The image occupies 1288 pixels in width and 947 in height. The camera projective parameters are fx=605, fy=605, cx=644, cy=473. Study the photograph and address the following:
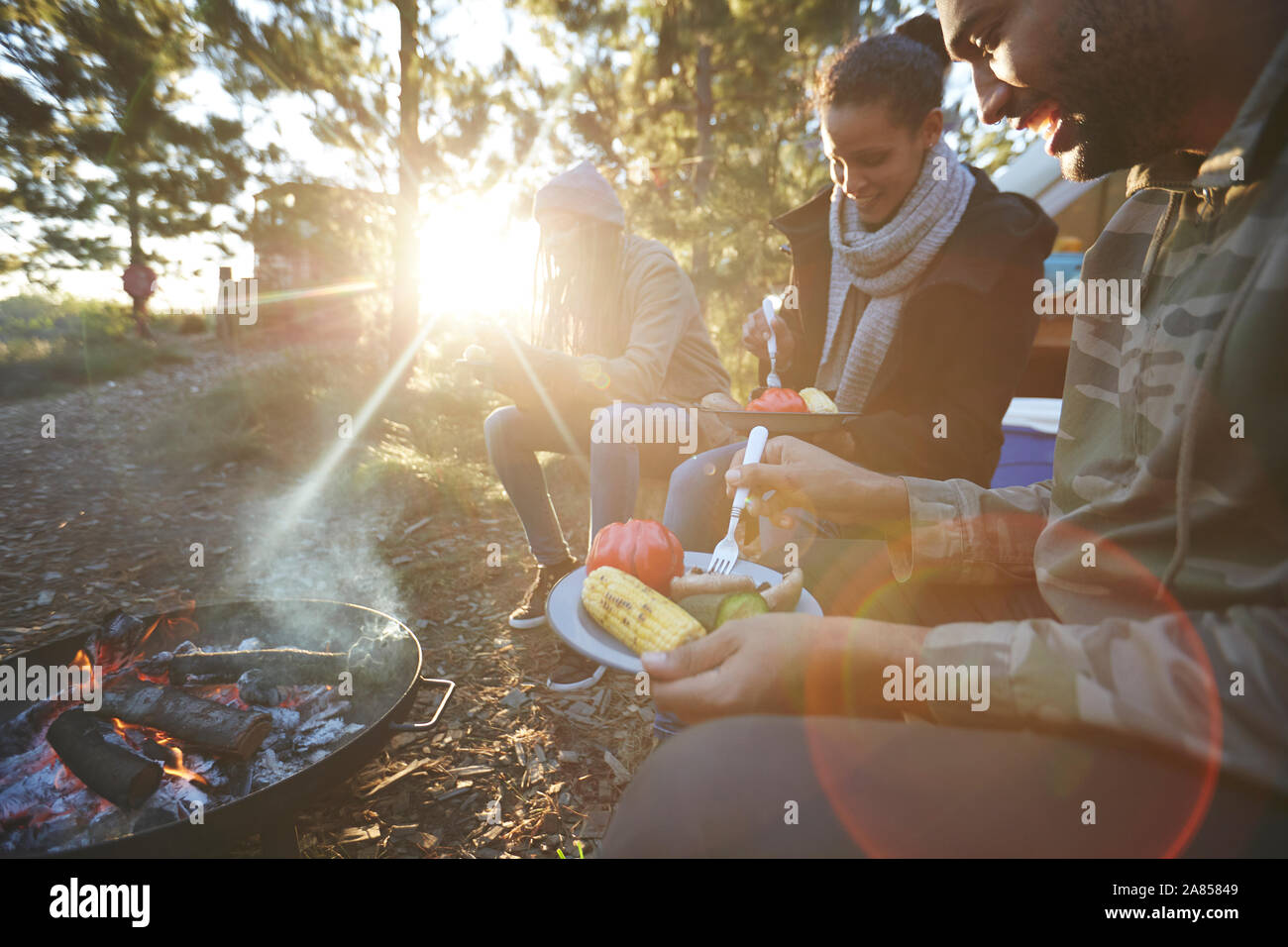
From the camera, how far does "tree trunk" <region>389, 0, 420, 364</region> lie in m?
9.65

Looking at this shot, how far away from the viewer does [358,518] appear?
17.1 feet

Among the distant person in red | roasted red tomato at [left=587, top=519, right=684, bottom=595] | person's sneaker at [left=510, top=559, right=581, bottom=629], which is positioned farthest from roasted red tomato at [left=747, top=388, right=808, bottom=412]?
the distant person in red

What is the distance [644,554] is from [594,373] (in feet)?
5.30

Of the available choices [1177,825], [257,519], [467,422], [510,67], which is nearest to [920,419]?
[1177,825]

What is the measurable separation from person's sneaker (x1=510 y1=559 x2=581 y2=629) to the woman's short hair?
2.82 metres

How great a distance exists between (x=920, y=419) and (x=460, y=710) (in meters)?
2.55

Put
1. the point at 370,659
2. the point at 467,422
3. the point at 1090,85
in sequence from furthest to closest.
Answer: the point at 467,422, the point at 370,659, the point at 1090,85

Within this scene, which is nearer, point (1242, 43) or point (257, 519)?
point (1242, 43)

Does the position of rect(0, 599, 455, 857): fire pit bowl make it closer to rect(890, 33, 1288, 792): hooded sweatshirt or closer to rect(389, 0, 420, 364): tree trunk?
rect(890, 33, 1288, 792): hooded sweatshirt

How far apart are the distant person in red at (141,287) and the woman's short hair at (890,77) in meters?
17.0

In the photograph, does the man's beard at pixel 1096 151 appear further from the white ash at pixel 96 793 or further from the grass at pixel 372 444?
the grass at pixel 372 444

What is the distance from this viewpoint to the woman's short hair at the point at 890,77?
2584 mm
